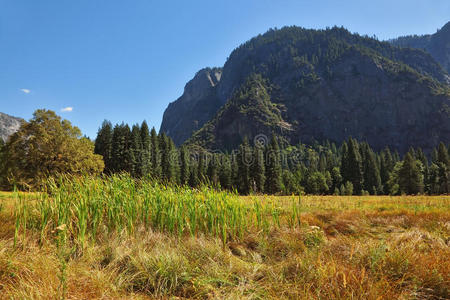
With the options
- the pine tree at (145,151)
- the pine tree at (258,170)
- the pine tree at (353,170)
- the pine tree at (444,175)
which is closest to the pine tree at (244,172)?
the pine tree at (258,170)

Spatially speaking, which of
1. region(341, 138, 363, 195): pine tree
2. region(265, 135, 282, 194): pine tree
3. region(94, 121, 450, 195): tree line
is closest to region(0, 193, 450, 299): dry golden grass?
region(94, 121, 450, 195): tree line

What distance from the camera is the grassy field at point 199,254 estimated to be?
3172 millimetres

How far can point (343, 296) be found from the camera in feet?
9.57

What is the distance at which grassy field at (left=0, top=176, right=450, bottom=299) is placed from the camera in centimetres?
317

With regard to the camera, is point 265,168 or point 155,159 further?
point 155,159

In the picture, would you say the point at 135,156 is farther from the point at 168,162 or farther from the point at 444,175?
the point at 444,175

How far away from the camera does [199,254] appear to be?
15.2 ft

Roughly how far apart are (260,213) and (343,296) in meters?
4.25

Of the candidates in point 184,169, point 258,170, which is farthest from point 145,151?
point 258,170

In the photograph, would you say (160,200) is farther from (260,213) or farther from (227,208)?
(260,213)

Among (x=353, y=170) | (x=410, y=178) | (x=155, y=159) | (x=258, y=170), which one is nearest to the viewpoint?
(x=410, y=178)

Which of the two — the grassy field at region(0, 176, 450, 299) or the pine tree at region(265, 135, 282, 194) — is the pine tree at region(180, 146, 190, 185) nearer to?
the pine tree at region(265, 135, 282, 194)

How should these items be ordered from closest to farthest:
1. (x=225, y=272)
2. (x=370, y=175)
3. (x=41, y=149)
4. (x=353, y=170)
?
(x=225, y=272), (x=41, y=149), (x=353, y=170), (x=370, y=175)

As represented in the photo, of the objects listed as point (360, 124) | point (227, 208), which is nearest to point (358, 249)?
point (227, 208)
